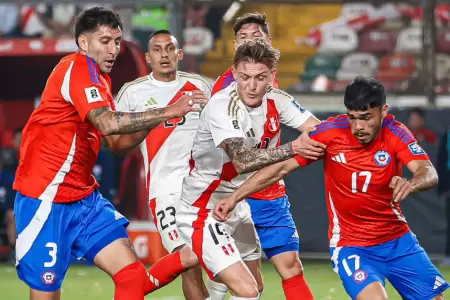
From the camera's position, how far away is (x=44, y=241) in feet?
21.5

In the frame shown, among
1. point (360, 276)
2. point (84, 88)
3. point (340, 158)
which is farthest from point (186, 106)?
point (360, 276)

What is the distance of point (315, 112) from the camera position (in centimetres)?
1279

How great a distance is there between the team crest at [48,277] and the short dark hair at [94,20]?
5.01 ft

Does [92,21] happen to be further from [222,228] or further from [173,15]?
[173,15]

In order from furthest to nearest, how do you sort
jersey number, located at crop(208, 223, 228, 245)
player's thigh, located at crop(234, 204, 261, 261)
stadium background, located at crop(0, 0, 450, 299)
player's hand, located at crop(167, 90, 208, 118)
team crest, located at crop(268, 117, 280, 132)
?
1. stadium background, located at crop(0, 0, 450, 299)
2. team crest, located at crop(268, 117, 280, 132)
3. player's thigh, located at crop(234, 204, 261, 261)
4. jersey number, located at crop(208, 223, 228, 245)
5. player's hand, located at crop(167, 90, 208, 118)

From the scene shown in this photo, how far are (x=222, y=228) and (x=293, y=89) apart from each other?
6.70m

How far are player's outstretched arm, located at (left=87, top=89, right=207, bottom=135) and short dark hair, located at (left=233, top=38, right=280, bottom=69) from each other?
0.61 metres

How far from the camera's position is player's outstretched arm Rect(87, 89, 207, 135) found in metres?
6.31

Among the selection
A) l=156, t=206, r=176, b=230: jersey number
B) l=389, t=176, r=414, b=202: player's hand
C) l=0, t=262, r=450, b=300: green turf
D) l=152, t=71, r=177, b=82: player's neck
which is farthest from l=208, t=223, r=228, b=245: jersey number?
l=0, t=262, r=450, b=300: green turf

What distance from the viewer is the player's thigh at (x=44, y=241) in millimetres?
6558

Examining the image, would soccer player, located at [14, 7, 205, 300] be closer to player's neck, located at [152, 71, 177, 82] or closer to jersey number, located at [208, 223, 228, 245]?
jersey number, located at [208, 223, 228, 245]

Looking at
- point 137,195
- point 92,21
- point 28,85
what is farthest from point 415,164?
point 28,85

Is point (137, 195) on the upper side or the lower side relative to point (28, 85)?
lower

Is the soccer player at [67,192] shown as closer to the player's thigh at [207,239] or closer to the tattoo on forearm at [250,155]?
the player's thigh at [207,239]
